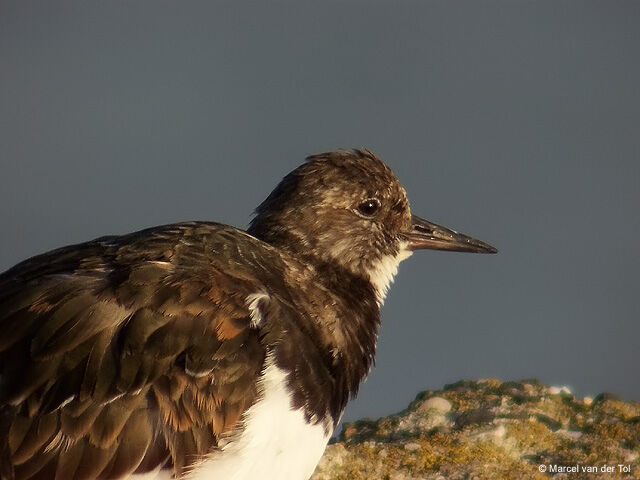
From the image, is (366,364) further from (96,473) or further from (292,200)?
(96,473)

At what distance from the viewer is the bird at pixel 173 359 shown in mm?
3975

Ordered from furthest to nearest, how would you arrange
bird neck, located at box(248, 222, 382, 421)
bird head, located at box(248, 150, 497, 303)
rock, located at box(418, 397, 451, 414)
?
rock, located at box(418, 397, 451, 414), bird head, located at box(248, 150, 497, 303), bird neck, located at box(248, 222, 382, 421)

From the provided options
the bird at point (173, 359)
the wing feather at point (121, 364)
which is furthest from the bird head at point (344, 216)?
the wing feather at point (121, 364)

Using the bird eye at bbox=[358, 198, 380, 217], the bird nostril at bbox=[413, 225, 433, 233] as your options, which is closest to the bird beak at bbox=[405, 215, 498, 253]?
the bird nostril at bbox=[413, 225, 433, 233]

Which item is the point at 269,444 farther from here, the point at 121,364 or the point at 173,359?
the point at 121,364

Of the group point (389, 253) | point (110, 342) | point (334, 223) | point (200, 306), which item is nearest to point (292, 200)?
point (334, 223)

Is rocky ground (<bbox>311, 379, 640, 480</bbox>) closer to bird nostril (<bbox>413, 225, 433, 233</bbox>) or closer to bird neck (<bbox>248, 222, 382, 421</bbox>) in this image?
bird neck (<bbox>248, 222, 382, 421</bbox>)

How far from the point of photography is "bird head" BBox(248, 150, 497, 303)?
5.01 metres

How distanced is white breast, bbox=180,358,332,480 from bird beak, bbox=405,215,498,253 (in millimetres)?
1355

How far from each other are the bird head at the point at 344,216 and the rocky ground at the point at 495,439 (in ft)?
Answer: 2.82

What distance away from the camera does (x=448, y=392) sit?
6113 mm

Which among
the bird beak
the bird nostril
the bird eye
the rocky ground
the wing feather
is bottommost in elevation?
the rocky ground

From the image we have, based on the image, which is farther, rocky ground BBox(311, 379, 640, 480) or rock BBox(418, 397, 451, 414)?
rock BBox(418, 397, 451, 414)

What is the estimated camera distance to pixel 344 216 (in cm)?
509
